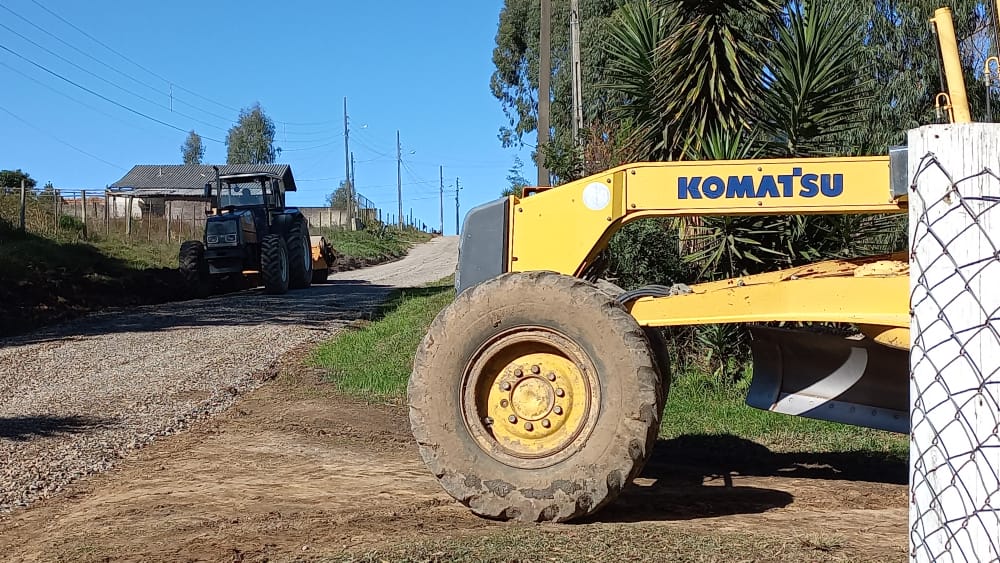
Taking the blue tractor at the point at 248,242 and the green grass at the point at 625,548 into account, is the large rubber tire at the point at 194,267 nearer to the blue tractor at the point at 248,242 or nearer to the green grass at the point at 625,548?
the blue tractor at the point at 248,242

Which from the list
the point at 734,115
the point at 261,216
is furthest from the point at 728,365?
the point at 261,216

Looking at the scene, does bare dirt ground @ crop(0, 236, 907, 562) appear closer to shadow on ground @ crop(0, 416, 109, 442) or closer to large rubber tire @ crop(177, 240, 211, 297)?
shadow on ground @ crop(0, 416, 109, 442)

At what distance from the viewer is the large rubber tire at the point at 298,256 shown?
23.0 m

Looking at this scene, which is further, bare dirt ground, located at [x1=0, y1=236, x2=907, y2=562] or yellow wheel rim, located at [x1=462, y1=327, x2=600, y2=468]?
yellow wheel rim, located at [x1=462, y1=327, x2=600, y2=468]

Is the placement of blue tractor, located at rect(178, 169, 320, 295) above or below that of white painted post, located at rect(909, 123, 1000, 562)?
above

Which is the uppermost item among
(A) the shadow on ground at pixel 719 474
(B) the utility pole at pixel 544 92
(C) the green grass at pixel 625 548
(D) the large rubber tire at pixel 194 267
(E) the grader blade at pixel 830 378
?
(B) the utility pole at pixel 544 92

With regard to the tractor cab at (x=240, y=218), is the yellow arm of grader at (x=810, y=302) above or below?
below

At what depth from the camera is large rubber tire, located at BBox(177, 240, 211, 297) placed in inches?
832

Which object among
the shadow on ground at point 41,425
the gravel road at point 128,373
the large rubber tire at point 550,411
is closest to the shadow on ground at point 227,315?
the gravel road at point 128,373

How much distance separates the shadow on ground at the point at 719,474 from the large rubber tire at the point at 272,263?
14810 mm

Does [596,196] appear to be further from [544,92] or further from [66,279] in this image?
[66,279]

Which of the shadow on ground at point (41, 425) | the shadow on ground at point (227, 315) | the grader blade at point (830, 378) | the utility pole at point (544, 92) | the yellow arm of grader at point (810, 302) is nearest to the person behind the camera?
the yellow arm of grader at point (810, 302)

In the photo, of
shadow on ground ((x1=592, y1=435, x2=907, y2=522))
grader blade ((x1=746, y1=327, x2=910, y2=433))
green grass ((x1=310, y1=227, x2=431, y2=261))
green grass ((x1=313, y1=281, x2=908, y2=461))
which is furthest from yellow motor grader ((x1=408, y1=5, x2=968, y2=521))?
green grass ((x1=310, y1=227, x2=431, y2=261))

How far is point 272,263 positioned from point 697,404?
1397 centimetres
